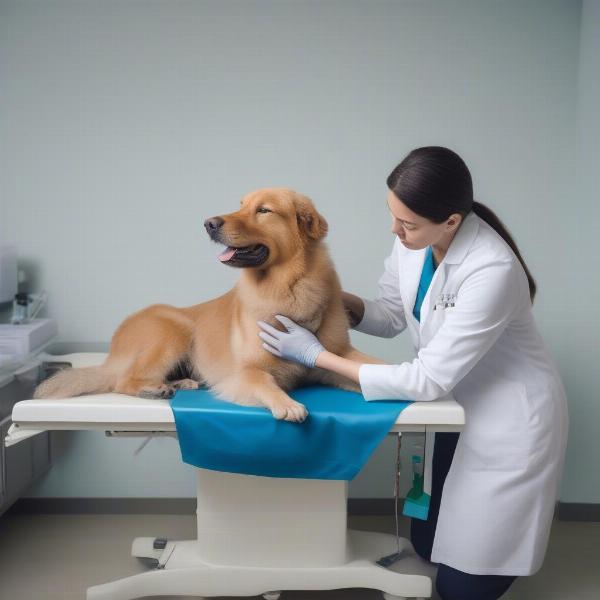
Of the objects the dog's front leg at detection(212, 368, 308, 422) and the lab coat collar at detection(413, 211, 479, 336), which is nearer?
Answer: the dog's front leg at detection(212, 368, 308, 422)

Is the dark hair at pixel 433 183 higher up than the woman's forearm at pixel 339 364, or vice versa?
the dark hair at pixel 433 183

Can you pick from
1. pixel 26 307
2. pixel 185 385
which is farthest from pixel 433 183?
pixel 26 307

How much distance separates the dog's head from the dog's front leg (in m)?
0.30

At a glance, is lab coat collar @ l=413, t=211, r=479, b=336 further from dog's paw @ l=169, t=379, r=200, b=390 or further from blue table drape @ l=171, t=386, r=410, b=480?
dog's paw @ l=169, t=379, r=200, b=390

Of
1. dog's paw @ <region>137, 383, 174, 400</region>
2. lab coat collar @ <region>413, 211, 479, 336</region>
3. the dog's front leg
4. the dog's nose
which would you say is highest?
the dog's nose

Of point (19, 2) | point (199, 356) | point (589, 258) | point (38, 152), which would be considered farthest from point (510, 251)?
point (19, 2)

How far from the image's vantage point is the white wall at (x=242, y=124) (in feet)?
9.23

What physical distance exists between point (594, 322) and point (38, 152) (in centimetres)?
233

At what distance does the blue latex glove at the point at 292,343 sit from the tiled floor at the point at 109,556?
932mm

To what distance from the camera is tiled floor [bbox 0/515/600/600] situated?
95.9 inches

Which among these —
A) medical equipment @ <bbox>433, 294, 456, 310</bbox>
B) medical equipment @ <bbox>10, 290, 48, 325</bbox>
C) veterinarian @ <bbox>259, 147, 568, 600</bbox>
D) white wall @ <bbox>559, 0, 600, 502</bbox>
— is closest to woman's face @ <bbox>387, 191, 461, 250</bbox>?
veterinarian @ <bbox>259, 147, 568, 600</bbox>

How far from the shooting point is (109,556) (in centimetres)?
267

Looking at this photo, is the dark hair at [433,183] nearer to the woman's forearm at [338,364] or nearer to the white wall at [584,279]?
the woman's forearm at [338,364]

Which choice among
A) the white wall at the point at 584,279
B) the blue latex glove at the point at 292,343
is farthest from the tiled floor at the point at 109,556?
the blue latex glove at the point at 292,343
